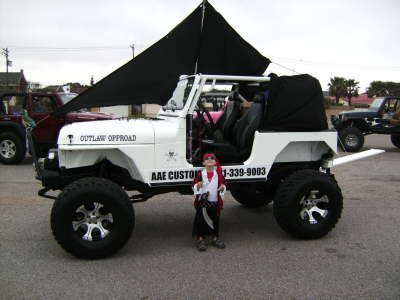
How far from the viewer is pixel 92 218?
4305 mm

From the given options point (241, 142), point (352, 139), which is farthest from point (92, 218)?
point (352, 139)

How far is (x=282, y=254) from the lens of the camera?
4543mm

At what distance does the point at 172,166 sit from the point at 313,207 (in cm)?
180

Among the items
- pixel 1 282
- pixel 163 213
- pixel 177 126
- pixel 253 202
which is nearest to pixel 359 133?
pixel 253 202

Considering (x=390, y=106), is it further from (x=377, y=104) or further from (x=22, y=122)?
(x=22, y=122)

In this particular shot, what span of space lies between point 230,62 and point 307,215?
7.74ft

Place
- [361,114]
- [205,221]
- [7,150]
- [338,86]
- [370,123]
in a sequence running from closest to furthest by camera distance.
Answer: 1. [205,221]
2. [7,150]
3. [370,123]
4. [361,114]
5. [338,86]

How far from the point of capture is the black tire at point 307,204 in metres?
4.83

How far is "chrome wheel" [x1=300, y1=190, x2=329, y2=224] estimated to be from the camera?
496 cm

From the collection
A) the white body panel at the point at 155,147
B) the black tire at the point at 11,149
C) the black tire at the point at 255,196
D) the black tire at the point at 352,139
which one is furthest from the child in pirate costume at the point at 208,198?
the black tire at the point at 352,139

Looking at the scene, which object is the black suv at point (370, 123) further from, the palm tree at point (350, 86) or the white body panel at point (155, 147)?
the palm tree at point (350, 86)

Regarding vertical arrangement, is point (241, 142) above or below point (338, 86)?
below

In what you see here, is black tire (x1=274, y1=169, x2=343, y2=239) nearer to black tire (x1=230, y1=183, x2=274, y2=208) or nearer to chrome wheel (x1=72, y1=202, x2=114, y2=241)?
black tire (x1=230, y1=183, x2=274, y2=208)

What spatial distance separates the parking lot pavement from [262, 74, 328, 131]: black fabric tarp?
1.41m
